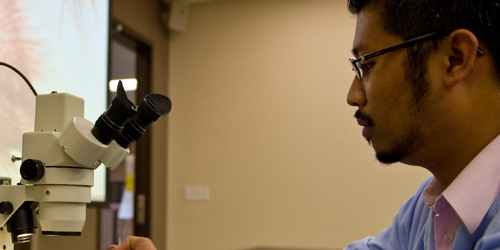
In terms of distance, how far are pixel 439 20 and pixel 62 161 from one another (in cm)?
78

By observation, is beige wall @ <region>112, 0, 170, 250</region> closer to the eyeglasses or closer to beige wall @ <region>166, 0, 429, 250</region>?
beige wall @ <region>166, 0, 429, 250</region>

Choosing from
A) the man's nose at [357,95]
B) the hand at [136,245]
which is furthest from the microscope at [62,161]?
the man's nose at [357,95]

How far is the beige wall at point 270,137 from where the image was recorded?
291 cm

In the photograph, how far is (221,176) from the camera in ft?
10.3

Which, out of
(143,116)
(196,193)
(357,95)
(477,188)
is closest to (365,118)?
(357,95)

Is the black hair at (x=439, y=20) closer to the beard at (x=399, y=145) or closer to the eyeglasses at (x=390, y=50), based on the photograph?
the eyeglasses at (x=390, y=50)

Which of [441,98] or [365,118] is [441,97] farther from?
[365,118]

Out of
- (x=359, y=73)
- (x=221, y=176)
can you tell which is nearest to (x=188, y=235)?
(x=221, y=176)

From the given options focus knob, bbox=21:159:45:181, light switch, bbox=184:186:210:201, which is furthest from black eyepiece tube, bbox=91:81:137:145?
light switch, bbox=184:186:210:201

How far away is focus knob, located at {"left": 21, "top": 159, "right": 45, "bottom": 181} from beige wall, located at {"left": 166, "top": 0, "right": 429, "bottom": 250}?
7.82 feet

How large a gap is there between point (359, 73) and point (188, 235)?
2494 millimetres

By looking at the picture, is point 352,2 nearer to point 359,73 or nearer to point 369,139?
point 359,73

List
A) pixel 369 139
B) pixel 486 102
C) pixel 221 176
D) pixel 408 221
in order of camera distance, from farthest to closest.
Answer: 1. pixel 221 176
2. pixel 408 221
3. pixel 369 139
4. pixel 486 102

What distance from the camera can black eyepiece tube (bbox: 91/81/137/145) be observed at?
693 millimetres
